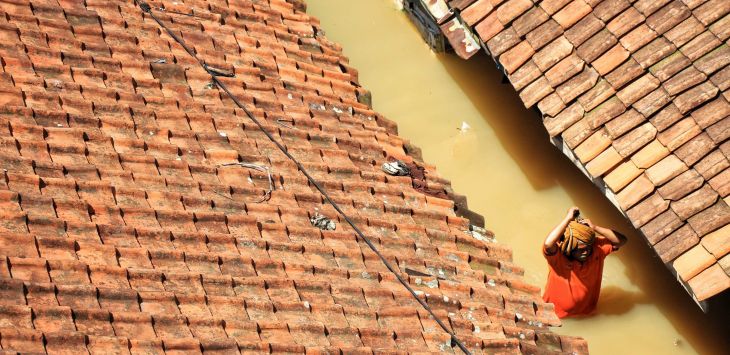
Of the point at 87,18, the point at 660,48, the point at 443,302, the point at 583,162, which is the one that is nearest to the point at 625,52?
the point at 660,48

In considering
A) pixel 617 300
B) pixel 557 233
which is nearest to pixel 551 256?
pixel 557 233

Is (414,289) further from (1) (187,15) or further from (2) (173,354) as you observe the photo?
(1) (187,15)

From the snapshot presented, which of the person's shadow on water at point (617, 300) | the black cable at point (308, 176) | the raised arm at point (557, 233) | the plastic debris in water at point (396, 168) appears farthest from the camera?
the person's shadow on water at point (617, 300)

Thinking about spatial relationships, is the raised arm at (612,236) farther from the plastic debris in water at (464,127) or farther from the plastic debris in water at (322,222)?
the plastic debris in water at (322,222)

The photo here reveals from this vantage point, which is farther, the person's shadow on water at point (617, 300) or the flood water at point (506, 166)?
the person's shadow on water at point (617, 300)

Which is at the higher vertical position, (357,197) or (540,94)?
(540,94)

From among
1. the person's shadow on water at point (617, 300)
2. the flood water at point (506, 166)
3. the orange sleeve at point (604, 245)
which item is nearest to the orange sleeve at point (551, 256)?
the orange sleeve at point (604, 245)
